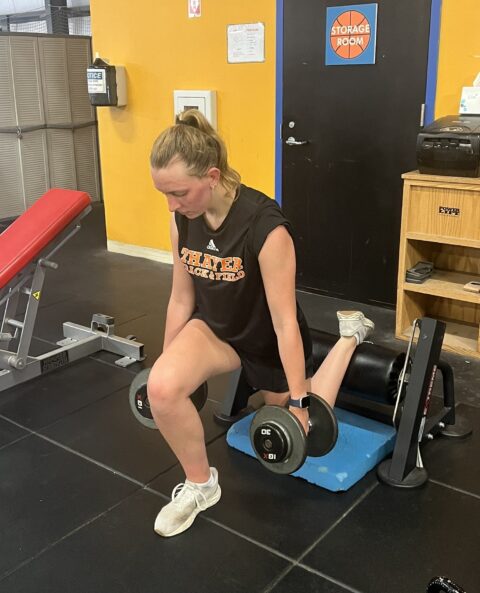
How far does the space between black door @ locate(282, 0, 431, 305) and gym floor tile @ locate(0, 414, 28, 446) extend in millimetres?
2186

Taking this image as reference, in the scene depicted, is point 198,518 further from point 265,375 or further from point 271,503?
point 265,375

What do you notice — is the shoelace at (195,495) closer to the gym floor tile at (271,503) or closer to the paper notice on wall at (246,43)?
the gym floor tile at (271,503)

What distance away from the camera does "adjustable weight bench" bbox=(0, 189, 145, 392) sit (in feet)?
8.75

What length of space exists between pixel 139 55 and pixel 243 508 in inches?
141

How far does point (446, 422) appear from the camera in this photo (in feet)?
8.11

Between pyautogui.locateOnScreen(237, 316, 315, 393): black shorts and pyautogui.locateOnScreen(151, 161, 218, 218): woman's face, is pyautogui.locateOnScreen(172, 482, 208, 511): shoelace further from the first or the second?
pyautogui.locateOnScreen(151, 161, 218, 218): woman's face

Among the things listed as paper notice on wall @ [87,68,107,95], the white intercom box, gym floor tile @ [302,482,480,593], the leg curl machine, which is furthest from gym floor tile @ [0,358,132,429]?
paper notice on wall @ [87,68,107,95]

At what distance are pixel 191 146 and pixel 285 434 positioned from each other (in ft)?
2.60

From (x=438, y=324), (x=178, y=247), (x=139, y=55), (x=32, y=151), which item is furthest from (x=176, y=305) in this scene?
(x=32, y=151)

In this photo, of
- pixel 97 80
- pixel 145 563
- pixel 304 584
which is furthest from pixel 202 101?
pixel 304 584

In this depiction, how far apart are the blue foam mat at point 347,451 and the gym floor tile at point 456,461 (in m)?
0.16

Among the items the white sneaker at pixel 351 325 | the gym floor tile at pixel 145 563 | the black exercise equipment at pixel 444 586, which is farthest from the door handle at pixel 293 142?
the black exercise equipment at pixel 444 586

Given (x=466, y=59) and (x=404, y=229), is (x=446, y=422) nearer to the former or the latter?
(x=404, y=229)

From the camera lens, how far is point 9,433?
8.31ft
